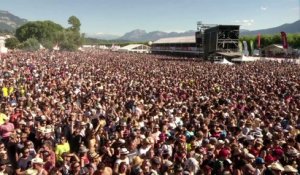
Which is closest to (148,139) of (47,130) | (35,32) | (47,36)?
(47,130)

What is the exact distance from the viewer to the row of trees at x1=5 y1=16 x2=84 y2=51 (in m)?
109

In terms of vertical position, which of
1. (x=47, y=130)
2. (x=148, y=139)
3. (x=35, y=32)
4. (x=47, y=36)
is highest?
(x=35, y=32)

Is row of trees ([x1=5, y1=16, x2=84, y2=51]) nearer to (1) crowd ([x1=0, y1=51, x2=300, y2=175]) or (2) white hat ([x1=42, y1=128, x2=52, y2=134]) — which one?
(1) crowd ([x1=0, y1=51, x2=300, y2=175])

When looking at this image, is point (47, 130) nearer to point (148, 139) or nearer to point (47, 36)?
point (148, 139)

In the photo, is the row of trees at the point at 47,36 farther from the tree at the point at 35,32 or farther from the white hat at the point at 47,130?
the white hat at the point at 47,130

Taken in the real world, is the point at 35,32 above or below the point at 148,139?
above

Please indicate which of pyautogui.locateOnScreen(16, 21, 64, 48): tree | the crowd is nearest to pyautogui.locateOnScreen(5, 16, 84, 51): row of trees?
pyautogui.locateOnScreen(16, 21, 64, 48): tree

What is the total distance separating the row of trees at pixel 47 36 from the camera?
109 metres

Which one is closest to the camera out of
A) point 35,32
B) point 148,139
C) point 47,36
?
point 148,139

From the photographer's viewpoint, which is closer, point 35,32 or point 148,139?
point 148,139

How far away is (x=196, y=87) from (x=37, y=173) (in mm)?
15153

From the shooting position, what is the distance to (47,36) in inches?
5807

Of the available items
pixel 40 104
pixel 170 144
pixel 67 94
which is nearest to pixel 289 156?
pixel 170 144

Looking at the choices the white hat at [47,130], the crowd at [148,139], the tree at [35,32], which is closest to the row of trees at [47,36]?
the tree at [35,32]
